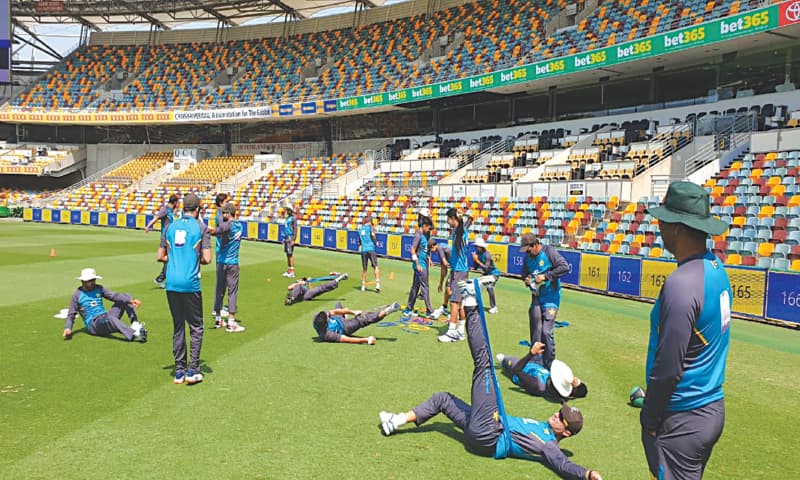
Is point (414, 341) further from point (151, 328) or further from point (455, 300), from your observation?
point (151, 328)

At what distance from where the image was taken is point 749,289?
1298cm

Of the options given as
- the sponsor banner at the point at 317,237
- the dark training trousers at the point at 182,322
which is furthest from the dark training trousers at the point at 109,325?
the sponsor banner at the point at 317,237

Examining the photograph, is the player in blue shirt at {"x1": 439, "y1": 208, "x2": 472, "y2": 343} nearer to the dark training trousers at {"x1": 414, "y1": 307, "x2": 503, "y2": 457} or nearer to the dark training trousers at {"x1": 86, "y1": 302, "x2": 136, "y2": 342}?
the dark training trousers at {"x1": 414, "y1": 307, "x2": 503, "y2": 457}

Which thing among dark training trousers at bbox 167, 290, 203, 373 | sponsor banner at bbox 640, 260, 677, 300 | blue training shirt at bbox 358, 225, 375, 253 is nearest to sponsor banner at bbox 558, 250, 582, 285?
sponsor banner at bbox 640, 260, 677, 300

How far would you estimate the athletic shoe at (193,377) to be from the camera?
279 inches

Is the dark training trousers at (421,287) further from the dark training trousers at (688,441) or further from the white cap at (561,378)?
the dark training trousers at (688,441)

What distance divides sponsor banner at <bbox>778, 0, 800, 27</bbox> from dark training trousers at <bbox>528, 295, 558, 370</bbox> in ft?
63.7

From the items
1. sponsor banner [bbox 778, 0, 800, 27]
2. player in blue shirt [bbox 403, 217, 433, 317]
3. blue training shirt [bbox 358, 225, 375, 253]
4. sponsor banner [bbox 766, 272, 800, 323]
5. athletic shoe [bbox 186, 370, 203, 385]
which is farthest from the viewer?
sponsor banner [bbox 778, 0, 800, 27]

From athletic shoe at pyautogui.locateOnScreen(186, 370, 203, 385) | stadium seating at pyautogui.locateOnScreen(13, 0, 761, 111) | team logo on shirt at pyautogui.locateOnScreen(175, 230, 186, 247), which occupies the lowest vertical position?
athletic shoe at pyautogui.locateOnScreen(186, 370, 203, 385)

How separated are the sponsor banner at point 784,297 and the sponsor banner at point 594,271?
453cm

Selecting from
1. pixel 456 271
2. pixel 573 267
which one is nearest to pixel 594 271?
pixel 573 267

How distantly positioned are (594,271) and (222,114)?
119 feet

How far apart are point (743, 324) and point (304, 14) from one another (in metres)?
47.1

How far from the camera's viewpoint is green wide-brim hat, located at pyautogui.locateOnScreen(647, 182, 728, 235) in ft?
9.81
